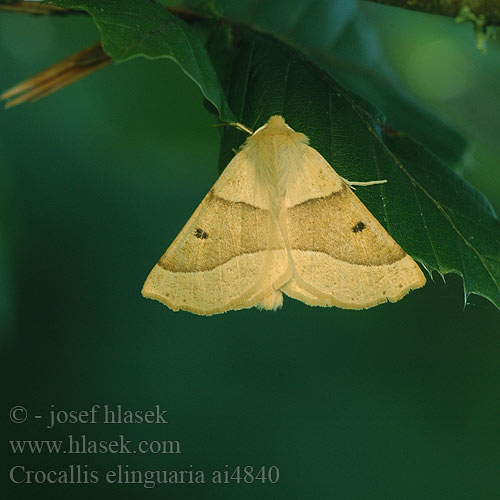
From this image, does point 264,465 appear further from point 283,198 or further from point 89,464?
point 283,198

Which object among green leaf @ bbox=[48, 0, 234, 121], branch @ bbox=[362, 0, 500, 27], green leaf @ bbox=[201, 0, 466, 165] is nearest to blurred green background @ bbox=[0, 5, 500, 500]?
green leaf @ bbox=[201, 0, 466, 165]

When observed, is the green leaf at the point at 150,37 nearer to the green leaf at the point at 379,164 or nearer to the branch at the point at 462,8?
the green leaf at the point at 379,164

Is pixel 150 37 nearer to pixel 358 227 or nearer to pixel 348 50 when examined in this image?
pixel 358 227

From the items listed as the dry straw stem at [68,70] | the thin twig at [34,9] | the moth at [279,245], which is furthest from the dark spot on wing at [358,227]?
the thin twig at [34,9]

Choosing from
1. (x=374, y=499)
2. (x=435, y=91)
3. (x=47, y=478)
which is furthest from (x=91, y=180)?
(x=374, y=499)

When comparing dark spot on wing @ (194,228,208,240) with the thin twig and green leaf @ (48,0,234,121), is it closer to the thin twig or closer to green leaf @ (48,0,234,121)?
green leaf @ (48,0,234,121)

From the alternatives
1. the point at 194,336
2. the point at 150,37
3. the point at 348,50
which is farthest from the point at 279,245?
the point at 194,336
